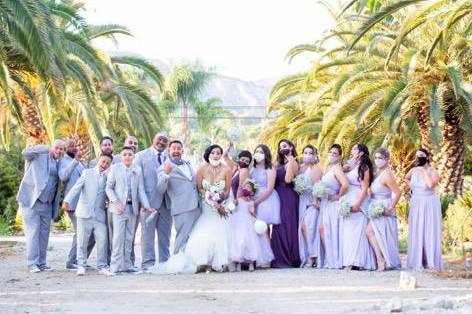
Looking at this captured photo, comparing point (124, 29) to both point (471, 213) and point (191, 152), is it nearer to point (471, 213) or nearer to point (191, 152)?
point (471, 213)

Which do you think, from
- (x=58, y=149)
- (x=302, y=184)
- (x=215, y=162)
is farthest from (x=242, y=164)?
(x=58, y=149)

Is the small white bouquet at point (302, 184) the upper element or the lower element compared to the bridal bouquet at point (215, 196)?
upper

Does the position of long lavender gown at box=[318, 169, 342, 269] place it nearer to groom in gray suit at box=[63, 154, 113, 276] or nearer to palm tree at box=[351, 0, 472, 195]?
groom in gray suit at box=[63, 154, 113, 276]

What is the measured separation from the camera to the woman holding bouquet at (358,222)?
12.9m

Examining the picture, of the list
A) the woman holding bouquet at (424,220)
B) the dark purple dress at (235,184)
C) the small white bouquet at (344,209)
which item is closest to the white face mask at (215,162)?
the dark purple dress at (235,184)

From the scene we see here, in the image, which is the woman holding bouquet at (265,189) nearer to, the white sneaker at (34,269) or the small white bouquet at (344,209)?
the small white bouquet at (344,209)

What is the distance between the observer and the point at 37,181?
1300 cm

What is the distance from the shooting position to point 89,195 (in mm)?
12672

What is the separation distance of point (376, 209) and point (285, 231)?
154 centimetres

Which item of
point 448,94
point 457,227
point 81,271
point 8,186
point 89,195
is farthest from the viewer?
point 8,186

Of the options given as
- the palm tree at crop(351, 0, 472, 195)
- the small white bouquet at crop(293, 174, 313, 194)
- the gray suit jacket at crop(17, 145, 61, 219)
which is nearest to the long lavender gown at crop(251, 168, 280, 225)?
the small white bouquet at crop(293, 174, 313, 194)

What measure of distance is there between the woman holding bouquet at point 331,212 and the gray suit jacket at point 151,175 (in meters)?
2.42

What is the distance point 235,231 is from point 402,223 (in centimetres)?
795

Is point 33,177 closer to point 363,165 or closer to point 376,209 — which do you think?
point 363,165
